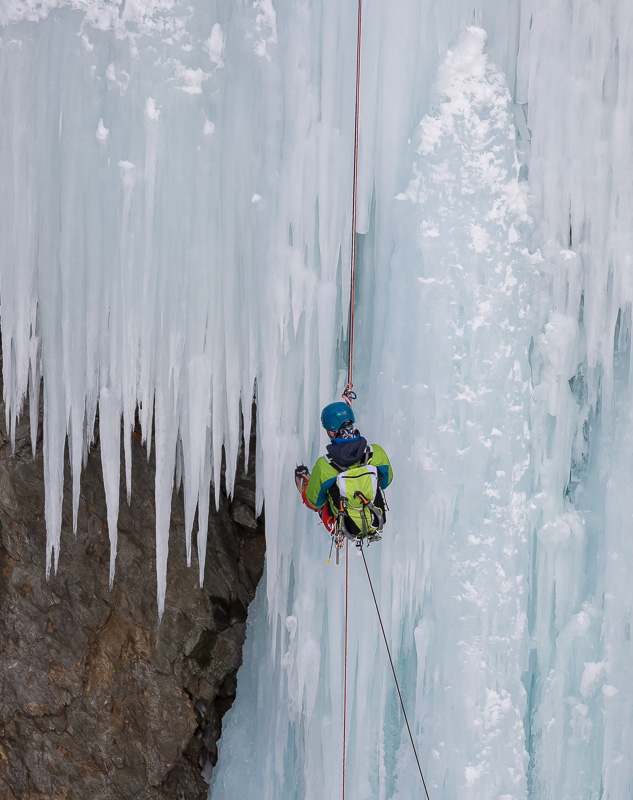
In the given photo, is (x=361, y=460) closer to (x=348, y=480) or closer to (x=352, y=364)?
(x=348, y=480)

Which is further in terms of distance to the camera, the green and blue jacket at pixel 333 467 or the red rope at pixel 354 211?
the red rope at pixel 354 211

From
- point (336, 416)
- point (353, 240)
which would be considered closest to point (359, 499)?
point (336, 416)

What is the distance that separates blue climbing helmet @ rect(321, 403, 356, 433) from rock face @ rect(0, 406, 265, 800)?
1074mm

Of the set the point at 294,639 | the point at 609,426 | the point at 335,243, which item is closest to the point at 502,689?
the point at 294,639

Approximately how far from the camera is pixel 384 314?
13.1 ft

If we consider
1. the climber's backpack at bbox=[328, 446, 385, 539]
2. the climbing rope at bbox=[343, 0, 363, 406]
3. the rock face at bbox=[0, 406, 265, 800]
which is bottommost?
the rock face at bbox=[0, 406, 265, 800]

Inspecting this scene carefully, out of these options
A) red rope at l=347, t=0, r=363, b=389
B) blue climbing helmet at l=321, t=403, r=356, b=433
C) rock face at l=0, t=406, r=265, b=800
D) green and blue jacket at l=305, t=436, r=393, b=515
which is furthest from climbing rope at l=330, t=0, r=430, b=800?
rock face at l=0, t=406, r=265, b=800

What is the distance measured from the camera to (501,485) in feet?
13.4

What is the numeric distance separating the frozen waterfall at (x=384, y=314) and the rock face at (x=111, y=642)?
19 centimetres

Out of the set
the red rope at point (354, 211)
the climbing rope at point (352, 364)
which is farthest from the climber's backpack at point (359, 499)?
the red rope at point (354, 211)

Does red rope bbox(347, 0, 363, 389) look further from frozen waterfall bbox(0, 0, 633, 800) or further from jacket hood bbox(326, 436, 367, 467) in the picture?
jacket hood bbox(326, 436, 367, 467)

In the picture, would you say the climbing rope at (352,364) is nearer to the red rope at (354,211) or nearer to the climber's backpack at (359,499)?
the red rope at (354,211)

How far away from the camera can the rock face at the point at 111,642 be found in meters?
4.36

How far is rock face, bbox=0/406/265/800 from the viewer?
172 inches
